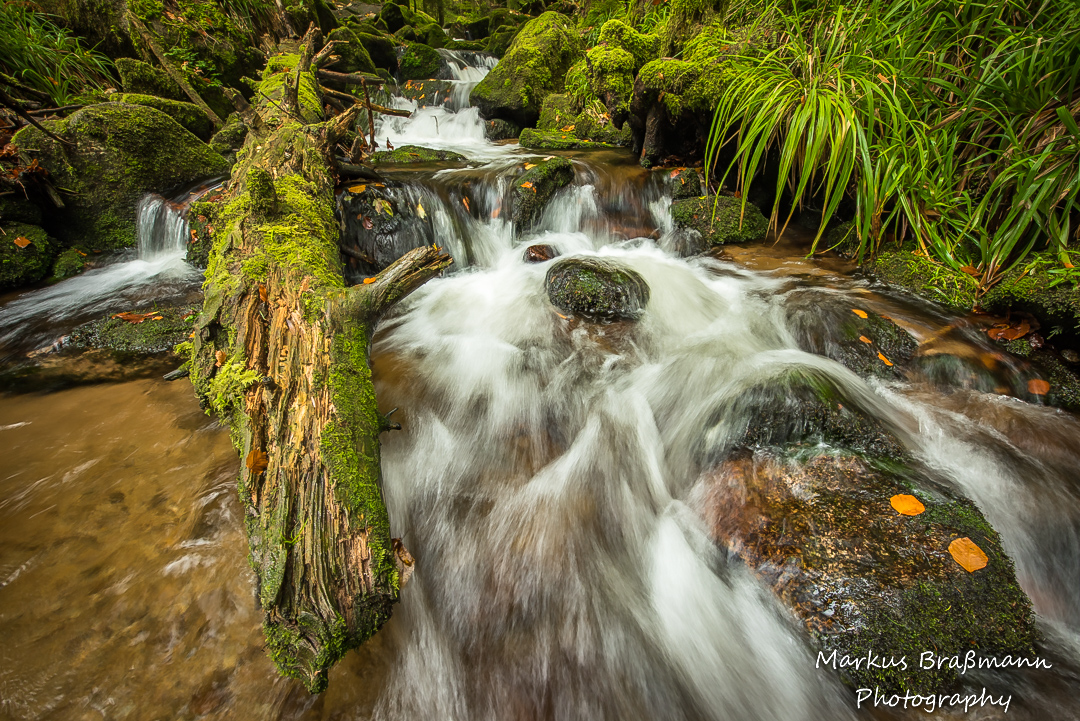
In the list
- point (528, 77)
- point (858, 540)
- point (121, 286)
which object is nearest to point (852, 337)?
point (858, 540)

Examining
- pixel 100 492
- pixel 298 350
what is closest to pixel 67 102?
pixel 100 492

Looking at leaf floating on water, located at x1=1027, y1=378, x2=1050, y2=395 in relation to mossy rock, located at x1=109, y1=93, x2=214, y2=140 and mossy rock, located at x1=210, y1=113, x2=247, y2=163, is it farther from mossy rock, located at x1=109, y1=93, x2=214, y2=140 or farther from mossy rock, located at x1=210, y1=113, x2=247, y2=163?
mossy rock, located at x1=109, y1=93, x2=214, y2=140

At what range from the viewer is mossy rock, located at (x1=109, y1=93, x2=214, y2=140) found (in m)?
5.14

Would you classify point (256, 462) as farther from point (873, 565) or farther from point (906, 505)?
point (906, 505)

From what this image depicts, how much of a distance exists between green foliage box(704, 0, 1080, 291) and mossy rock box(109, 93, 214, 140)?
6.85 m

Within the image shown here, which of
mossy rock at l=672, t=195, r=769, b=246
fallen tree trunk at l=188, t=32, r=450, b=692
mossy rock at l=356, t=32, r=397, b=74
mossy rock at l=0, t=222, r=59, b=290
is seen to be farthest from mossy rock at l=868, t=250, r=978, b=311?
mossy rock at l=356, t=32, r=397, b=74

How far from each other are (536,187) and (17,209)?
546cm

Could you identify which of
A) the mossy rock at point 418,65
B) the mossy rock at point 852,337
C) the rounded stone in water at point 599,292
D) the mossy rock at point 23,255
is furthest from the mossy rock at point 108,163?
the mossy rock at point 418,65

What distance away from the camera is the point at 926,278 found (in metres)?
3.58

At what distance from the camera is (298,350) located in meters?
1.94

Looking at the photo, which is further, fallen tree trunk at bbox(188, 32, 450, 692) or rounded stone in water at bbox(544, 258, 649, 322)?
rounded stone in water at bbox(544, 258, 649, 322)

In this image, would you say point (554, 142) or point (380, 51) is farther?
point (380, 51)

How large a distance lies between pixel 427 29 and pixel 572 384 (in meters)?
17.8

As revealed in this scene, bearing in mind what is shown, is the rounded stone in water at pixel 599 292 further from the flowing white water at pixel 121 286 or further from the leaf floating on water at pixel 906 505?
the flowing white water at pixel 121 286
